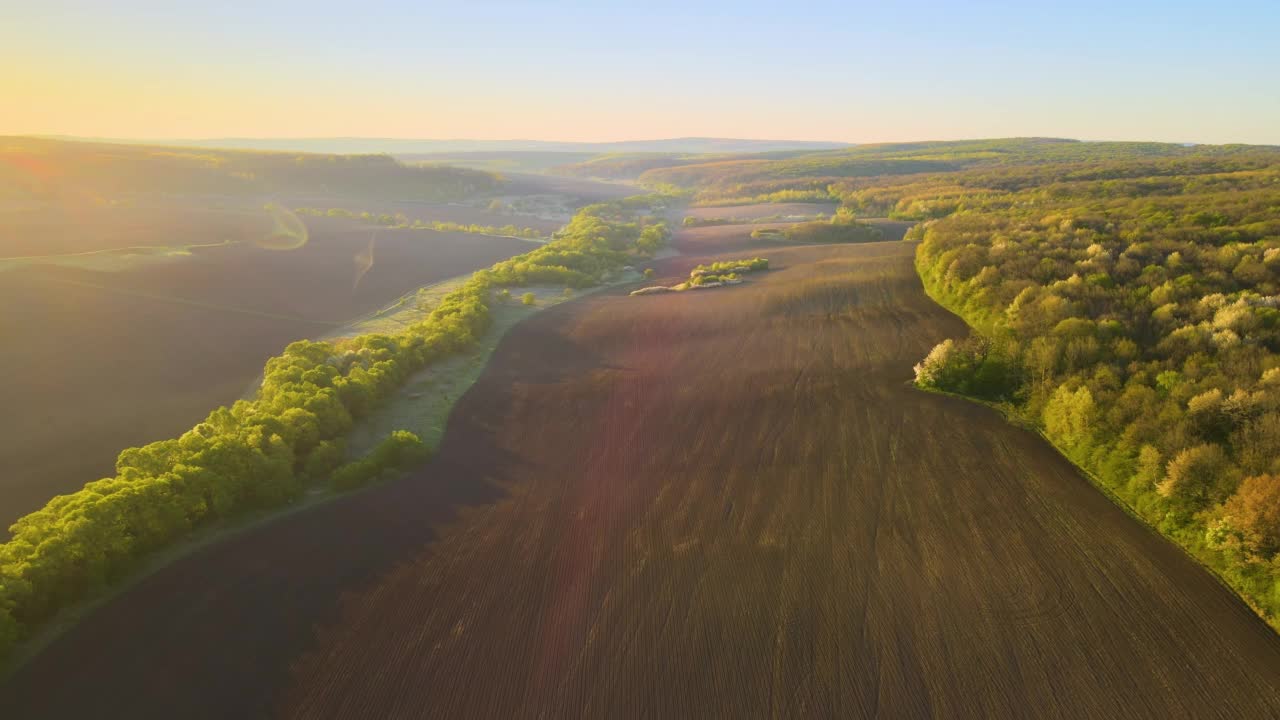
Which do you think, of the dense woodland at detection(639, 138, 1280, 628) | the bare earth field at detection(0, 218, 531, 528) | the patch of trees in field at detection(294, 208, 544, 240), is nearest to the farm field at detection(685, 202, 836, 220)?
the patch of trees in field at detection(294, 208, 544, 240)

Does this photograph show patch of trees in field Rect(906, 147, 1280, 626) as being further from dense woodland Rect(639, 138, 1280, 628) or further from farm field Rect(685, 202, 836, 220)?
farm field Rect(685, 202, 836, 220)

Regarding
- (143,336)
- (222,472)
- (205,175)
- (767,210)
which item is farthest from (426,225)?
(222,472)

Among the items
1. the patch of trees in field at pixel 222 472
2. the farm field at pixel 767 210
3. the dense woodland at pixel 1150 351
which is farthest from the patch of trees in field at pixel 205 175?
the dense woodland at pixel 1150 351

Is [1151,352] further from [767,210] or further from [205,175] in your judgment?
[205,175]

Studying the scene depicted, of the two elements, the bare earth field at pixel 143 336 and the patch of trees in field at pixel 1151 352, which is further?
the bare earth field at pixel 143 336

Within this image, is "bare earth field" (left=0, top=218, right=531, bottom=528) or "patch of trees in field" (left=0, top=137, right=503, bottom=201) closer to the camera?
"bare earth field" (left=0, top=218, right=531, bottom=528)

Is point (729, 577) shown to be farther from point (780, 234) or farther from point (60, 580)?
point (780, 234)

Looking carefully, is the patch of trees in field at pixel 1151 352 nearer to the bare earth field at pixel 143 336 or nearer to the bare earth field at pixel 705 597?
the bare earth field at pixel 705 597
